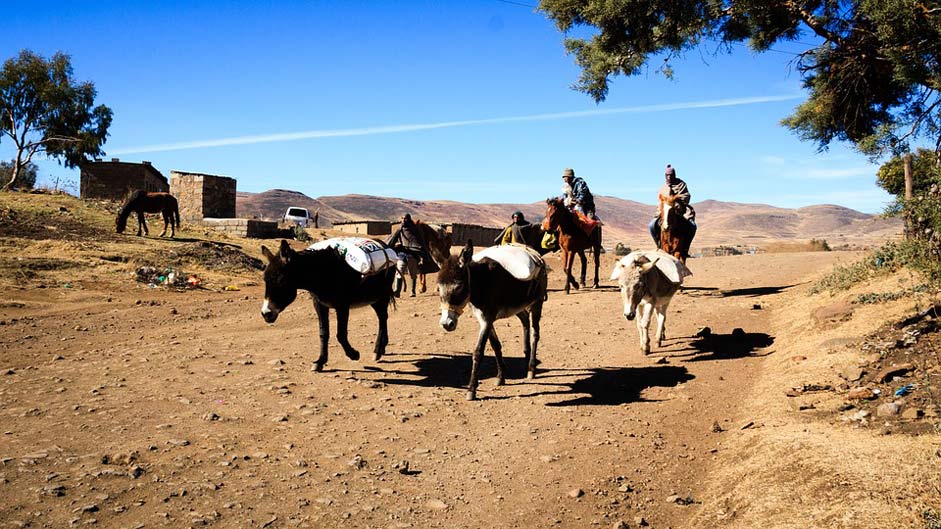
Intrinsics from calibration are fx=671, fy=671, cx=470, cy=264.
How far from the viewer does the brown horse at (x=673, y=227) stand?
49.6ft

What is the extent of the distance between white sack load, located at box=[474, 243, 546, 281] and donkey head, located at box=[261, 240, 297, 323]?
2.49 m

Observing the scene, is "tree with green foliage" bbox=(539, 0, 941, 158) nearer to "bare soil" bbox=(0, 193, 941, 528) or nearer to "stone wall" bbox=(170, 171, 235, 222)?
"bare soil" bbox=(0, 193, 941, 528)

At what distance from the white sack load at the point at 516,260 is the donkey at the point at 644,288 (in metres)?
1.49

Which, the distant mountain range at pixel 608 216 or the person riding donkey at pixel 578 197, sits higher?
the distant mountain range at pixel 608 216

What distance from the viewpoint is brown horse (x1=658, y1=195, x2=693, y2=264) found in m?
15.1

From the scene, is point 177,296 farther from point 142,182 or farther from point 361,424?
point 142,182

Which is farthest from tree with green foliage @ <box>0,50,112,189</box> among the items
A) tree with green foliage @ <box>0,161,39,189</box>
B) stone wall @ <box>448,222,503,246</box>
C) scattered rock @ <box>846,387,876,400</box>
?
scattered rock @ <box>846,387,876,400</box>

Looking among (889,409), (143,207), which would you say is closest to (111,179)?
(143,207)

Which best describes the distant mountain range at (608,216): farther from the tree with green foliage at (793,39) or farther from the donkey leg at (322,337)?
the donkey leg at (322,337)

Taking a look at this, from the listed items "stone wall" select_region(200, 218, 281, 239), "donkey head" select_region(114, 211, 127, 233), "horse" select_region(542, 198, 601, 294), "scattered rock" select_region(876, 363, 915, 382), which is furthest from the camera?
"stone wall" select_region(200, 218, 281, 239)

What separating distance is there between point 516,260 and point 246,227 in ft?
79.4

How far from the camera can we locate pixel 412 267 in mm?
16594

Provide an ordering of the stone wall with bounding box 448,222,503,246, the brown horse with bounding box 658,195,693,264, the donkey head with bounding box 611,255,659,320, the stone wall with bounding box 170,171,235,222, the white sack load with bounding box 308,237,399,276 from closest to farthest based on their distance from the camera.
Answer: the white sack load with bounding box 308,237,399,276 → the donkey head with bounding box 611,255,659,320 → the brown horse with bounding box 658,195,693,264 → the stone wall with bounding box 170,171,235,222 → the stone wall with bounding box 448,222,503,246

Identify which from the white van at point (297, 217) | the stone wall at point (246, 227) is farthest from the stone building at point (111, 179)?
the white van at point (297, 217)
